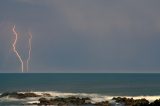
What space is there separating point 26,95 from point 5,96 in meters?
3.21

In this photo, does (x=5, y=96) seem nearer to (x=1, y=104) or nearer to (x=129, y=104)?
(x=1, y=104)

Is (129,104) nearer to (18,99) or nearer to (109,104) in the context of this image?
(109,104)

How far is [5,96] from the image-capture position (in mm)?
81812

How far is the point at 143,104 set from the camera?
61938mm

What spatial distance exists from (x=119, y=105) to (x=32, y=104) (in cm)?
1085

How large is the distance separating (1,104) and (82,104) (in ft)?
34.6

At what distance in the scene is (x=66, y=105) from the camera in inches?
2682

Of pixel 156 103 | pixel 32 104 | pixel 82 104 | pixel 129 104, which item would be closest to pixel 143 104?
pixel 156 103

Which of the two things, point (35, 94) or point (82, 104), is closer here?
point (82, 104)

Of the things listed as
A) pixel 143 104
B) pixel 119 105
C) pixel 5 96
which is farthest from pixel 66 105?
pixel 5 96

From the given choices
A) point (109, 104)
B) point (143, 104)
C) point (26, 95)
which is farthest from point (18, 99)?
point (143, 104)

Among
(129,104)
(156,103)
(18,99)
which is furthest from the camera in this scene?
(18,99)

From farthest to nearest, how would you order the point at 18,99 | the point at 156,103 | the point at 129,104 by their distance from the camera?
the point at 18,99 < the point at 129,104 < the point at 156,103

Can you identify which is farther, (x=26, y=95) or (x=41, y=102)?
(x=26, y=95)
